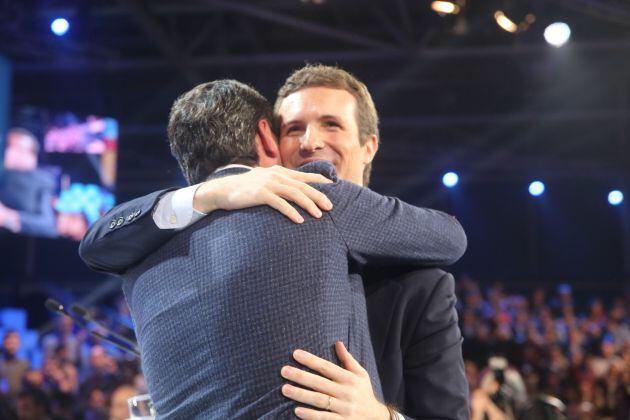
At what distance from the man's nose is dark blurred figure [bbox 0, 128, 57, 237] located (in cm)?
863

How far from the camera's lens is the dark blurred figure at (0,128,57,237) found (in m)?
10.2

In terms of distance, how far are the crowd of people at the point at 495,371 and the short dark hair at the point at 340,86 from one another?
254 cm

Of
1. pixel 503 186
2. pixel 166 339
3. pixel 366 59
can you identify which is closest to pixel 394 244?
pixel 166 339

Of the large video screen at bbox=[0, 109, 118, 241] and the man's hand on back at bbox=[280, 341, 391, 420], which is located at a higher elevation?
the large video screen at bbox=[0, 109, 118, 241]

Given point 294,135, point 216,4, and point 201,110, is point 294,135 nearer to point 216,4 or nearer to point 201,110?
point 201,110

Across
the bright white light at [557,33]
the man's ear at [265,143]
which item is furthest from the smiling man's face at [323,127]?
the bright white light at [557,33]

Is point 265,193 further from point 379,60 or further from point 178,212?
point 379,60

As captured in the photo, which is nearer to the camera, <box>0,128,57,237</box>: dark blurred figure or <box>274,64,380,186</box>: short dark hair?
<box>274,64,380,186</box>: short dark hair

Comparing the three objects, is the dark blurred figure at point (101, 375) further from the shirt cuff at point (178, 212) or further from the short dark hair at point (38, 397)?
the shirt cuff at point (178, 212)

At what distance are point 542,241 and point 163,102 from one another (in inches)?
337

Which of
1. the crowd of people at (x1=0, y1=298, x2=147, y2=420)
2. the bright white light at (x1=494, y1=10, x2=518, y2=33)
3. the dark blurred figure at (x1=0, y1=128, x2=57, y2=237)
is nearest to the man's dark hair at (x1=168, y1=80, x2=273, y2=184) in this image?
the crowd of people at (x1=0, y1=298, x2=147, y2=420)

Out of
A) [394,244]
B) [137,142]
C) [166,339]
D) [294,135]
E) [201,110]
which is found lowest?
[166,339]

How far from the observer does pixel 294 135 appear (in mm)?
2092

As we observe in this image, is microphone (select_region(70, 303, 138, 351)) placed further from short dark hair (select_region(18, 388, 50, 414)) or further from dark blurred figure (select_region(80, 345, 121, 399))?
dark blurred figure (select_region(80, 345, 121, 399))
